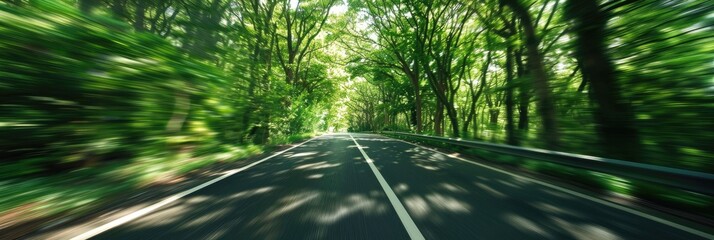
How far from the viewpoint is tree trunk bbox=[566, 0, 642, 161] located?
5.12 m

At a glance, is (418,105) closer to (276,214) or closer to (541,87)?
(541,87)

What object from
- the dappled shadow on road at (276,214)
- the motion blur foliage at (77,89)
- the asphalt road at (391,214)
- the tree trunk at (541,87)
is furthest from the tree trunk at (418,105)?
the motion blur foliage at (77,89)

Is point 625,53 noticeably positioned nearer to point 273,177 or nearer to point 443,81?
point 273,177

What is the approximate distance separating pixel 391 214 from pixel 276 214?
4.49ft

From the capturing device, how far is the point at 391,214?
329cm

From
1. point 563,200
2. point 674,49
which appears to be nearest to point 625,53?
point 674,49

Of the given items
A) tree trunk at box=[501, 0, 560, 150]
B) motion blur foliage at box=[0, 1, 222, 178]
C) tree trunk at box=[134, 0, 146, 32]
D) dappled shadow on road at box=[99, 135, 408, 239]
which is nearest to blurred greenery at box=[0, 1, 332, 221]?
motion blur foliage at box=[0, 1, 222, 178]

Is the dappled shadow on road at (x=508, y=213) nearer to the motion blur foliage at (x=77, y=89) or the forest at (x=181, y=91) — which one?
the forest at (x=181, y=91)

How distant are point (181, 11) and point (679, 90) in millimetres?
13777

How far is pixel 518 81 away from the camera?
28.6 feet

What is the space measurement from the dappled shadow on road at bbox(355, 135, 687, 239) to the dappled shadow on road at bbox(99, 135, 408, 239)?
50 cm

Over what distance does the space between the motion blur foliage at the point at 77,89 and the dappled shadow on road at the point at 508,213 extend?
5.36 metres

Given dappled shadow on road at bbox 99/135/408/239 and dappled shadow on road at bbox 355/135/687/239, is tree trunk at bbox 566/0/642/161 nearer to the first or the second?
dappled shadow on road at bbox 355/135/687/239

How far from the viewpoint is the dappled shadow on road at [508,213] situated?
108 inches
